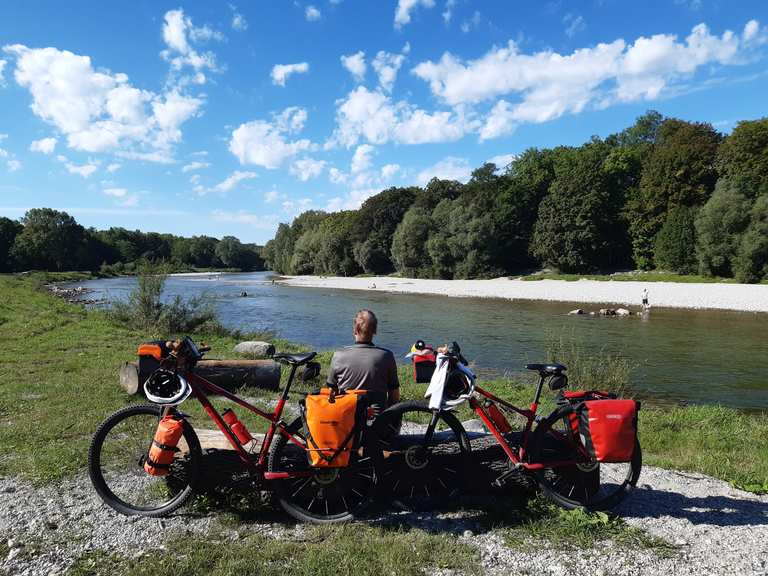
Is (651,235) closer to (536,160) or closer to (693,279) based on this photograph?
(693,279)

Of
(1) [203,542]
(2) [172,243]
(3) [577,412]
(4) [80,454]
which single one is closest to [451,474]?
(3) [577,412]

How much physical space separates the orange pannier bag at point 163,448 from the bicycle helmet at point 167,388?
0.63 feet

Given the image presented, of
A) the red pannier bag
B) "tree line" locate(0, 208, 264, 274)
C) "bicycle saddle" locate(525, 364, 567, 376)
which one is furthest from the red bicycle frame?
"tree line" locate(0, 208, 264, 274)

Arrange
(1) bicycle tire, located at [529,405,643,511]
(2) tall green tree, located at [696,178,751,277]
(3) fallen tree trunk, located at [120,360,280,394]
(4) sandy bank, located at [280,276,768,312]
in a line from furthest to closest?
(2) tall green tree, located at [696,178,751,277], (4) sandy bank, located at [280,276,768,312], (3) fallen tree trunk, located at [120,360,280,394], (1) bicycle tire, located at [529,405,643,511]

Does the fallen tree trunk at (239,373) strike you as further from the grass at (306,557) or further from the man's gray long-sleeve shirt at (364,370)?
the grass at (306,557)

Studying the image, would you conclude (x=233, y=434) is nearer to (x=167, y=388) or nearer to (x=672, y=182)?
(x=167, y=388)

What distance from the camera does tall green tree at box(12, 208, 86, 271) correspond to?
324ft

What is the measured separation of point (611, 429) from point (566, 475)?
0.68 metres

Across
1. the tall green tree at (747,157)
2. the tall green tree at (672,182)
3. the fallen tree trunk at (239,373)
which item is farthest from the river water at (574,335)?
the tall green tree at (672,182)

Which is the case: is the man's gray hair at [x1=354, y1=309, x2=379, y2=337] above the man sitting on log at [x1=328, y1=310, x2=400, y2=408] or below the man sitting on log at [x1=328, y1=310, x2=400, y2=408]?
above

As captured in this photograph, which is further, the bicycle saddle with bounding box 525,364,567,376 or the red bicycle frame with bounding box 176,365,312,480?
the bicycle saddle with bounding box 525,364,567,376

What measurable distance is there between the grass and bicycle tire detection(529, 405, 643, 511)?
3.50ft

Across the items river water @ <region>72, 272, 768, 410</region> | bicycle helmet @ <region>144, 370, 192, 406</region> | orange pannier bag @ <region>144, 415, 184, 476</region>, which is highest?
bicycle helmet @ <region>144, 370, 192, 406</region>

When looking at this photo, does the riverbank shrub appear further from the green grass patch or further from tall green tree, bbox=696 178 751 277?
tall green tree, bbox=696 178 751 277
